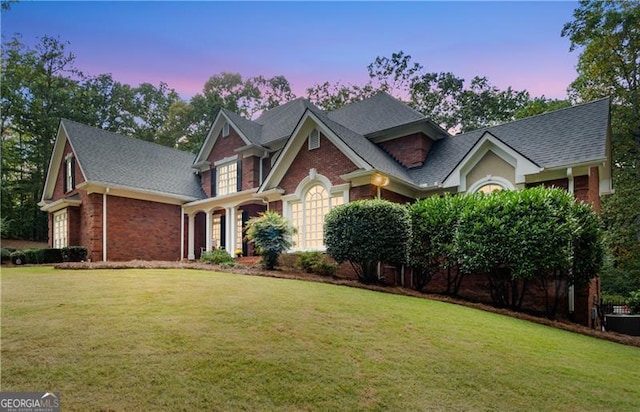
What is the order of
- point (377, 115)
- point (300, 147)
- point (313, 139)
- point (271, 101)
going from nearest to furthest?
point (313, 139)
point (300, 147)
point (377, 115)
point (271, 101)

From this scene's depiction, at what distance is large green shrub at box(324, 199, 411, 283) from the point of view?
38.0ft

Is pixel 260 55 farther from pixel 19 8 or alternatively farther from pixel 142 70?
pixel 19 8

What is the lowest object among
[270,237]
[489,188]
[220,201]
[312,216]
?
[270,237]

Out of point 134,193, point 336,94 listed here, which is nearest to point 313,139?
point 134,193

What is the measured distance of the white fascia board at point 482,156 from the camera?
12.6 metres

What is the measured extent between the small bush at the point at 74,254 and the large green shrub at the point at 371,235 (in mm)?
11728

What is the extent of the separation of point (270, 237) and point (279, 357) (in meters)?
8.95

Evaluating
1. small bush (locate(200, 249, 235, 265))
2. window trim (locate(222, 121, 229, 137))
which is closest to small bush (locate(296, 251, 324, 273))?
small bush (locate(200, 249, 235, 265))

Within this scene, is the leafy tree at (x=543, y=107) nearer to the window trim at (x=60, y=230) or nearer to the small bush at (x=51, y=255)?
the small bush at (x=51, y=255)

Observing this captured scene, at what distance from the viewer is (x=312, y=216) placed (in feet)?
50.1

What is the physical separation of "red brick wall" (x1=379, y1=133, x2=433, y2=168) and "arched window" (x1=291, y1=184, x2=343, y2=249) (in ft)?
14.7

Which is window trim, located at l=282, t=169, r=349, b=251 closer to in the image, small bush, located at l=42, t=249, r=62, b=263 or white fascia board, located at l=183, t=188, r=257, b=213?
white fascia board, located at l=183, t=188, r=257, b=213

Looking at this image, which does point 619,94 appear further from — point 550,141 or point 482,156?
point 482,156

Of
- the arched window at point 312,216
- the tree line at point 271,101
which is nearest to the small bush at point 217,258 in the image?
the arched window at point 312,216
